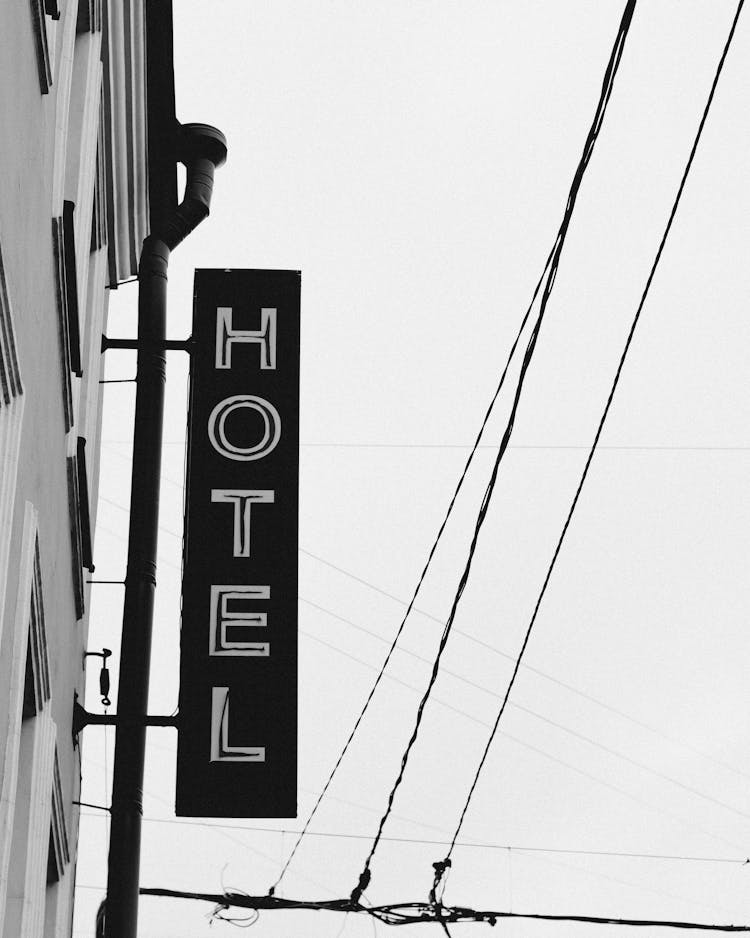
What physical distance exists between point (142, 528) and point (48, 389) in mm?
2973

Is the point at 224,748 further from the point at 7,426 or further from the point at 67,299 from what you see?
the point at 7,426

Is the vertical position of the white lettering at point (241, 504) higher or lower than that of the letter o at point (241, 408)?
lower

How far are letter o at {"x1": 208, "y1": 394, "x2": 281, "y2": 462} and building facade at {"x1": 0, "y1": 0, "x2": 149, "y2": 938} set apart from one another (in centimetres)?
83

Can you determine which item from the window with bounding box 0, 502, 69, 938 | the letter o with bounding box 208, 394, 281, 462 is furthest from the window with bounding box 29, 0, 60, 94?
the letter o with bounding box 208, 394, 281, 462

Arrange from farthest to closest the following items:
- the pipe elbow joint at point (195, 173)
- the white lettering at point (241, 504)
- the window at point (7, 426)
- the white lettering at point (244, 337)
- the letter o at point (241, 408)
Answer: the pipe elbow joint at point (195, 173)
the white lettering at point (244, 337)
the letter o at point (241, 408)
the white lettering at point (241, 504)
the window at point (7, 426)

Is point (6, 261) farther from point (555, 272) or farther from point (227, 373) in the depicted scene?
point (227, 373)

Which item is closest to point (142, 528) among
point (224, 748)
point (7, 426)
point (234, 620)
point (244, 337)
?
point (234, 620)

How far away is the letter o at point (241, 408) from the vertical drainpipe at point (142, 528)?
50cm

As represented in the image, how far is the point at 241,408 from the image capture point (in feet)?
30.4

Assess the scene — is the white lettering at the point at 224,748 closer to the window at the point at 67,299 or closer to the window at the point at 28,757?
the window at the point at 28,757

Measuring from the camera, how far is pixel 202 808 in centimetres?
809

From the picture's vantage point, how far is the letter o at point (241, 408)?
9.09 m

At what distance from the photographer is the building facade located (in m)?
4.84

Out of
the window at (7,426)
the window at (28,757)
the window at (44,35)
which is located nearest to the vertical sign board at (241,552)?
the window at (28,757)
